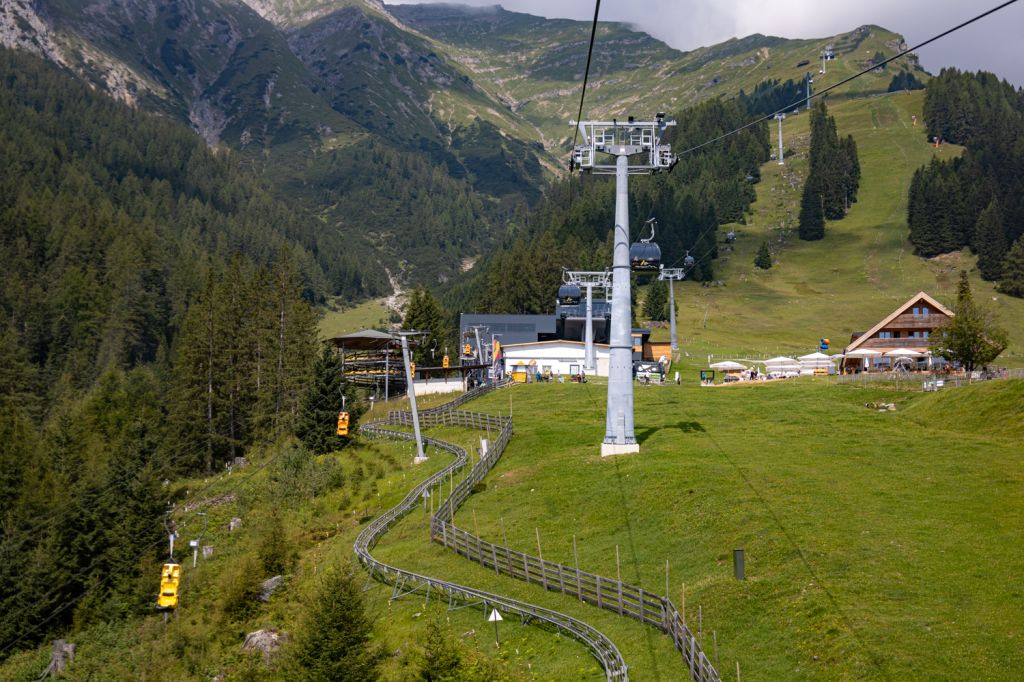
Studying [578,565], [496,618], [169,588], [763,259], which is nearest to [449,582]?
[578,565]

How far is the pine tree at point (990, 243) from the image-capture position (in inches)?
5851

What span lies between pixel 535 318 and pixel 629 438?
65.8 metres

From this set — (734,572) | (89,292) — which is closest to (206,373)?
(89,292)

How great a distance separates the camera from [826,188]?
188m

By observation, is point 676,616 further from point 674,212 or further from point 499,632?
point 674,212

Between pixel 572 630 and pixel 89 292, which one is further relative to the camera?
pixel 89 292

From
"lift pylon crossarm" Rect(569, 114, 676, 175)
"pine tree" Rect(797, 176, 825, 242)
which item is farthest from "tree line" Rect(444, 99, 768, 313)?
"lift pylon crossarm" Rect(569, 114, 676, 175)

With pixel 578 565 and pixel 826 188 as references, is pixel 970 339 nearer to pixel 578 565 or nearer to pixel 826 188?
pixel 578 565

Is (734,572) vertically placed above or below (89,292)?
below

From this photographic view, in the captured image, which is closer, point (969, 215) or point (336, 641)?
point (336, 641)

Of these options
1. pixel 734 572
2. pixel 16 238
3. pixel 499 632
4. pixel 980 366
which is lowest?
pixel 499 632

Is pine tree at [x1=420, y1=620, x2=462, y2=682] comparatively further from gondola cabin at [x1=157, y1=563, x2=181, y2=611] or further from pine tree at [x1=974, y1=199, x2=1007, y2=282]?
pine tree at [x1=974, y1=199, x2=1007, y2=282]

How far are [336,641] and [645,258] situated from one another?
40.7 m

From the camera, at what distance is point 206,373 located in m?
94.6
